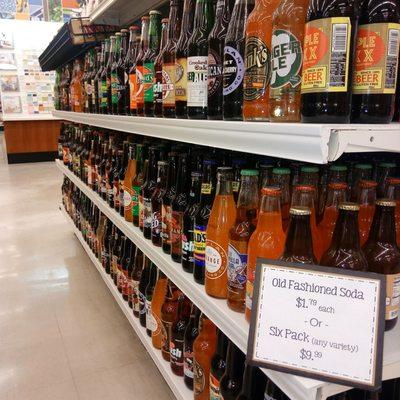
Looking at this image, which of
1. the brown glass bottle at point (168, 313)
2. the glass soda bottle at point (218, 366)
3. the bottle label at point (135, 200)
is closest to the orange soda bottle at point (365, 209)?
the glass soda bottle at point (218, 366)

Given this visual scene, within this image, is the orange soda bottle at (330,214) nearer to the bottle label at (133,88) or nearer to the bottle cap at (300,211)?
the bottle cap at (300,211)

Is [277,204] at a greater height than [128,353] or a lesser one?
greater

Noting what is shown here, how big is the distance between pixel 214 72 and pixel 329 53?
0.47m

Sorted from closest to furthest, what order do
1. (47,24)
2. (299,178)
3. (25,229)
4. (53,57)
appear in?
(299,178), (53,57), (25,229), (47,24)

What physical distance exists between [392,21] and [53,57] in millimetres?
3574

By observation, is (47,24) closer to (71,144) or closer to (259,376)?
(71,144)

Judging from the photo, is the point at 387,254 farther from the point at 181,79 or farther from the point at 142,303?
the point at 142,303

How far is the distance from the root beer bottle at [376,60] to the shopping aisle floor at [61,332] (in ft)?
5.12

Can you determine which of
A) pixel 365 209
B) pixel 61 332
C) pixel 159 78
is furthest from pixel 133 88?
pixel 61 332

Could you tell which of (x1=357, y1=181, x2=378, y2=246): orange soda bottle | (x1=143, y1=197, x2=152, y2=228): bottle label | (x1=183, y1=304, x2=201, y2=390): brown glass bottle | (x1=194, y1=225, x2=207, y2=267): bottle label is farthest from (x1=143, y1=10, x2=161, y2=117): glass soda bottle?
(x1=357, y1=181, x2=378, y2=246): orange soda bottle

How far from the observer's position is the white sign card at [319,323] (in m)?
0.68

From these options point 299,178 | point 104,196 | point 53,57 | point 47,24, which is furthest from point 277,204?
point 47,24

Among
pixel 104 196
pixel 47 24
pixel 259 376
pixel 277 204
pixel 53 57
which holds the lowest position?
pixel 259 376

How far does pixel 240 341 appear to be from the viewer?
36.0 inches
